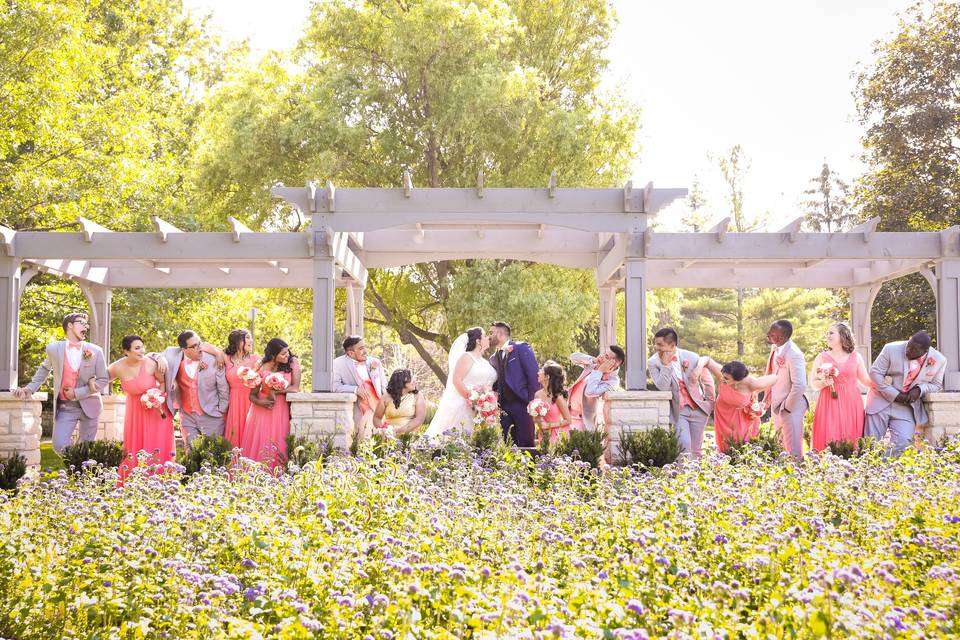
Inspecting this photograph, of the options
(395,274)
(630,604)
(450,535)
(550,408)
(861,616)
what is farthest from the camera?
(395,274)

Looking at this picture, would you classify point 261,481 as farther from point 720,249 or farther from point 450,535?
point 720,249

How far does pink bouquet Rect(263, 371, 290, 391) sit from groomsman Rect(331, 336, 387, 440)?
76cm

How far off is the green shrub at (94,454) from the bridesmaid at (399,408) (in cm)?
233

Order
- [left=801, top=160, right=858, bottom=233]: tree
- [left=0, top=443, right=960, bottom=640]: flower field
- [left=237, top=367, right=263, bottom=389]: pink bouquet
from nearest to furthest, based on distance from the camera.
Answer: [left=0, top=443, right=960, bottom=640]: flower field < [left=237, top=367, right=263, bottom=389]: pink bouquet < [left=801, top=160, right=858, bottom=233]: tree

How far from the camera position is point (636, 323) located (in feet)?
28.9

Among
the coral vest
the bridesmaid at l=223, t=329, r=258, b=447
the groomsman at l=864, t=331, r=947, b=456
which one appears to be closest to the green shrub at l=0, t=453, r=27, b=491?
the coral vest

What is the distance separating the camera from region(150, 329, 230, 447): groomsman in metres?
8.66

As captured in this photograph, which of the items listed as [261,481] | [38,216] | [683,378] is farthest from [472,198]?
[38,216]

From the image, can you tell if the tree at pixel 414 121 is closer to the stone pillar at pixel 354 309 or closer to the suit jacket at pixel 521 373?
the stone pillar at pixel 354 309

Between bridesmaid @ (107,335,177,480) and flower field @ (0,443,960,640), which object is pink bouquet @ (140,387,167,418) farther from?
flower field @ (0,443,960,640)

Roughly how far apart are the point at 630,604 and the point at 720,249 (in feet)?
24.2

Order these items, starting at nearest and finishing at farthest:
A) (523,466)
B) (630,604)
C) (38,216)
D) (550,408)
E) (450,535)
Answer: (630,604)
(450,535)
(523,466)
(550,408)
(38,216)

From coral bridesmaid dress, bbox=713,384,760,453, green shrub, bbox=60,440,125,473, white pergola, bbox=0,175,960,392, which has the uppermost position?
white pergola, bbox=0,175,960,392

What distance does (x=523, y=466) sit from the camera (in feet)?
21.7
